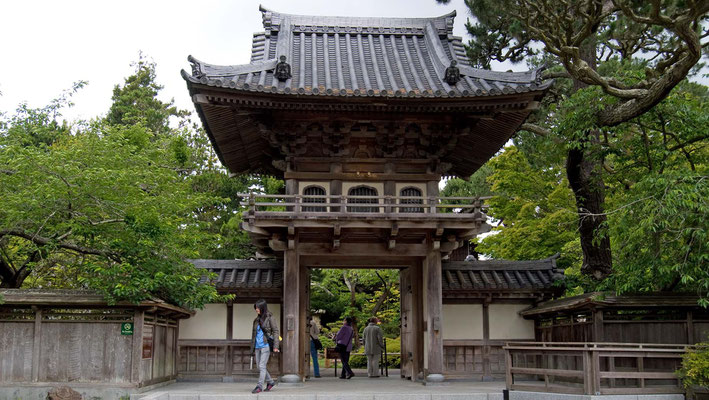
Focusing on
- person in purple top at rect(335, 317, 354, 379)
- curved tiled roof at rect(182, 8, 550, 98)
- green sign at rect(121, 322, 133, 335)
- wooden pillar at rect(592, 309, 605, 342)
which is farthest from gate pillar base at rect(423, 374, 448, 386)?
Answer: green sign at rect(121, 322, 133, 335)

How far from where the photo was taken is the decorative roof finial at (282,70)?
52.6 ft

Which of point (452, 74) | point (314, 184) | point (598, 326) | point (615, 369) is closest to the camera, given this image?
point (615, 369)

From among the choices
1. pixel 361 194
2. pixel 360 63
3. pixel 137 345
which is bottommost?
pixel 137 345

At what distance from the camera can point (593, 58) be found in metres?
19.0

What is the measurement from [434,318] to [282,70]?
6962mm

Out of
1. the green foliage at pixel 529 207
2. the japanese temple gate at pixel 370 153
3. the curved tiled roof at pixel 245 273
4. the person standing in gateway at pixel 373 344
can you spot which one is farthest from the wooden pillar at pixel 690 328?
the green foliage at pixel 529 207

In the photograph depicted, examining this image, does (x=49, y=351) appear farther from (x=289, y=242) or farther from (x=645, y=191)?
(x=645, y=191)

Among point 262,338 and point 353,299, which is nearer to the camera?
point 262,338

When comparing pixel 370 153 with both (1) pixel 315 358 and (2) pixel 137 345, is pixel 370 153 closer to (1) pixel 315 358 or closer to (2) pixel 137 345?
(1) pixel 315 358

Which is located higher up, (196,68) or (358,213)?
(196,68)

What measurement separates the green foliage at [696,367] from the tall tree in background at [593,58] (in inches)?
123

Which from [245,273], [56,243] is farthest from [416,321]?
[56,243]

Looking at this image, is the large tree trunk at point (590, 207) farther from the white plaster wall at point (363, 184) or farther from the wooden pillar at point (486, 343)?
the white plaster wall at point (363, 184)

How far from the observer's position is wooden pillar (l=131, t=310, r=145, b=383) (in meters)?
13.4
